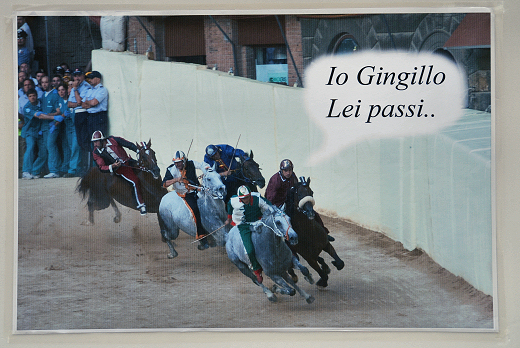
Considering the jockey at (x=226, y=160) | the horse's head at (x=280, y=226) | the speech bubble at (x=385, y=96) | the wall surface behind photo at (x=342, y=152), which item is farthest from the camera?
the jockey at (x=226, y=160)

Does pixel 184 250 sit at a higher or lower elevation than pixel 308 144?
lower

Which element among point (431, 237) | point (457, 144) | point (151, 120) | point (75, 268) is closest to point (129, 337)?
point (75, 268)

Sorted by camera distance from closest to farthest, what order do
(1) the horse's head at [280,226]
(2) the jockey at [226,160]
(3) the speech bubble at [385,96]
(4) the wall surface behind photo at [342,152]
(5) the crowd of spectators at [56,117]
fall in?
1. (1) the horse's head at [280,226]
2. (4) the wall surface behind photo at [342,152]
3. (3) the speech bubble at [385,96]
4. (5) the crowd of spectators at [56,117]
5. (2) the jockey at [226,160]

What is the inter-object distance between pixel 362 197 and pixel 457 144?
3.53 ft

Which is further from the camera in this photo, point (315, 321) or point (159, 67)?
point (159, 67)

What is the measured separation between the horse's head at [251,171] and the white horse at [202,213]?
10.7 inches

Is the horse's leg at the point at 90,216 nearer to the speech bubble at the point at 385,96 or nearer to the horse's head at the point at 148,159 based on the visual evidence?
the horse's head at the point at 148,159

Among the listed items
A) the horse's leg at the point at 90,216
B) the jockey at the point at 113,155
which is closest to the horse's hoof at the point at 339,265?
the jockey at the point at 113,155

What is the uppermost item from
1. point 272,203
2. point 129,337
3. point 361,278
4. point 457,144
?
point 457,144

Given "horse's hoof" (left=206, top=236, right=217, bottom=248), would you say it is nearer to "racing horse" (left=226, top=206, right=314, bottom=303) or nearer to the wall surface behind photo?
"racing horse" (left=226, top=206, right=314, bottom=303)

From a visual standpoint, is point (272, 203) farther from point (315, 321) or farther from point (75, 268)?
point (75, 268)

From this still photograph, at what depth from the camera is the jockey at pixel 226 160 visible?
672 cm

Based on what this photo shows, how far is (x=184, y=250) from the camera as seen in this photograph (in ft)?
22.1

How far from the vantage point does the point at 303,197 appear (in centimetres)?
660
